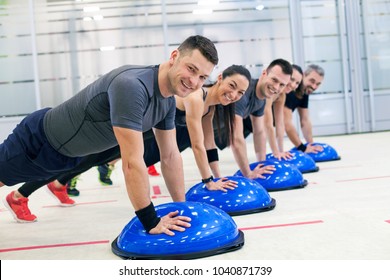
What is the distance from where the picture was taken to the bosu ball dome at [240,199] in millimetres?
2686

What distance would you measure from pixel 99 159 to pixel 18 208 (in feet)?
2.03

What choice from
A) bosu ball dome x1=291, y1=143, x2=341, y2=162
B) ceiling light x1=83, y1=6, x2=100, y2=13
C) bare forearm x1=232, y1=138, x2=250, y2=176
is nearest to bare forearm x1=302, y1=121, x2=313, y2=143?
bosu ball dome x1=291, y1=143, x2=341, y2=162

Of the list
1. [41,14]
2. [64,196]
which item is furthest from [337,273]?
[41,14]

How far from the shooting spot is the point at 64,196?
3.44 m

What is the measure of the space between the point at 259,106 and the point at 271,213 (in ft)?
4.40

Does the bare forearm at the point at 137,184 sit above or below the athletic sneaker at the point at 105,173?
above

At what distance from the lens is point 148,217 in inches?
75.5

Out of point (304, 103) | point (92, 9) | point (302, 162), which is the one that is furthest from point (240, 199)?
point (92, 9)

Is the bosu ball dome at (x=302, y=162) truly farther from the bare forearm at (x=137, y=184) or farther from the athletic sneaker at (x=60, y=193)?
the bare forearm at (x=137, y=184)

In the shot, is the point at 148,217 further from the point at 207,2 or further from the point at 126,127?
the point at 207,2

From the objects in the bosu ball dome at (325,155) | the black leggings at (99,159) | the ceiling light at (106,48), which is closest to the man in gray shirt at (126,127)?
the black leggings at (99,159)

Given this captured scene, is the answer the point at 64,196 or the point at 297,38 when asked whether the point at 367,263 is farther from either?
the point at 297,38

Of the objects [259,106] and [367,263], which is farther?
[259,106]

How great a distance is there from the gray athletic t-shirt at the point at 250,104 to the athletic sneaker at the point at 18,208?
5.32ft
